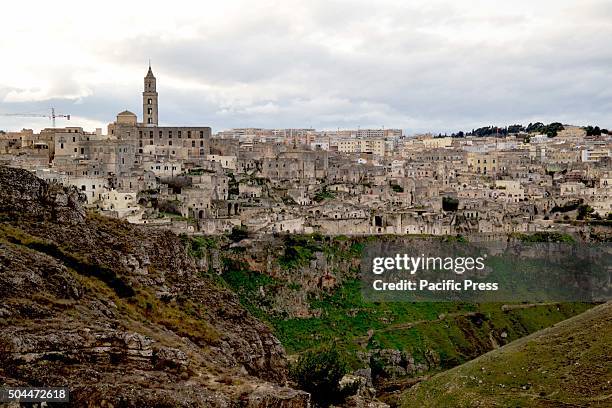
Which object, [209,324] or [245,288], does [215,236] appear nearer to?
[245,288]

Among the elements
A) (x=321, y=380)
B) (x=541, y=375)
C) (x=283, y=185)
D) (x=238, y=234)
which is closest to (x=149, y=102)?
(x=283, y=185)

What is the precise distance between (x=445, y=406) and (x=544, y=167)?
7548 centimetres

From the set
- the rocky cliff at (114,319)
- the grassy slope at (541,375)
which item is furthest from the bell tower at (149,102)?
the rocky cliff at (114,319)

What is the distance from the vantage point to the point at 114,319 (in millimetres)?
20656

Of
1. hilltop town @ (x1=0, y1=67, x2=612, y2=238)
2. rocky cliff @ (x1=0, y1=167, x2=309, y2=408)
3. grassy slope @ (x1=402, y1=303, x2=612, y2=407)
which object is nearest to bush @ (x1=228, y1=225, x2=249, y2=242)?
hilltop town @ (x1=0, y1=67, x2=612, y2=238)

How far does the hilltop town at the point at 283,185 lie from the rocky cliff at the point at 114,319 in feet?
92.2

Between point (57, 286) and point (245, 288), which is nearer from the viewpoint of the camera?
point (57, 286)

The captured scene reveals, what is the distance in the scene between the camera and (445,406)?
3947 centimetres

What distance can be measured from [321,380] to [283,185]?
4692 centimetres

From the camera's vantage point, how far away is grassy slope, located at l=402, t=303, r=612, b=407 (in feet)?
119

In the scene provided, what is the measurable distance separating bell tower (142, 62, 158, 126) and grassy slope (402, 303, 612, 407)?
46.1 meters

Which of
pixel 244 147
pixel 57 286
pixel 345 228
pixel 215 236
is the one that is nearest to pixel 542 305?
pixel 345 228

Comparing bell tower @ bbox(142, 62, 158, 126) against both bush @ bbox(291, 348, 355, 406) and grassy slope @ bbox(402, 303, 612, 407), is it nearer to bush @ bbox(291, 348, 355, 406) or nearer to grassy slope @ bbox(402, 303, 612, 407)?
grassy slope @ bbox(402, 303, 612, 407)

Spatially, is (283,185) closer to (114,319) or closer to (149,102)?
(149,102)
